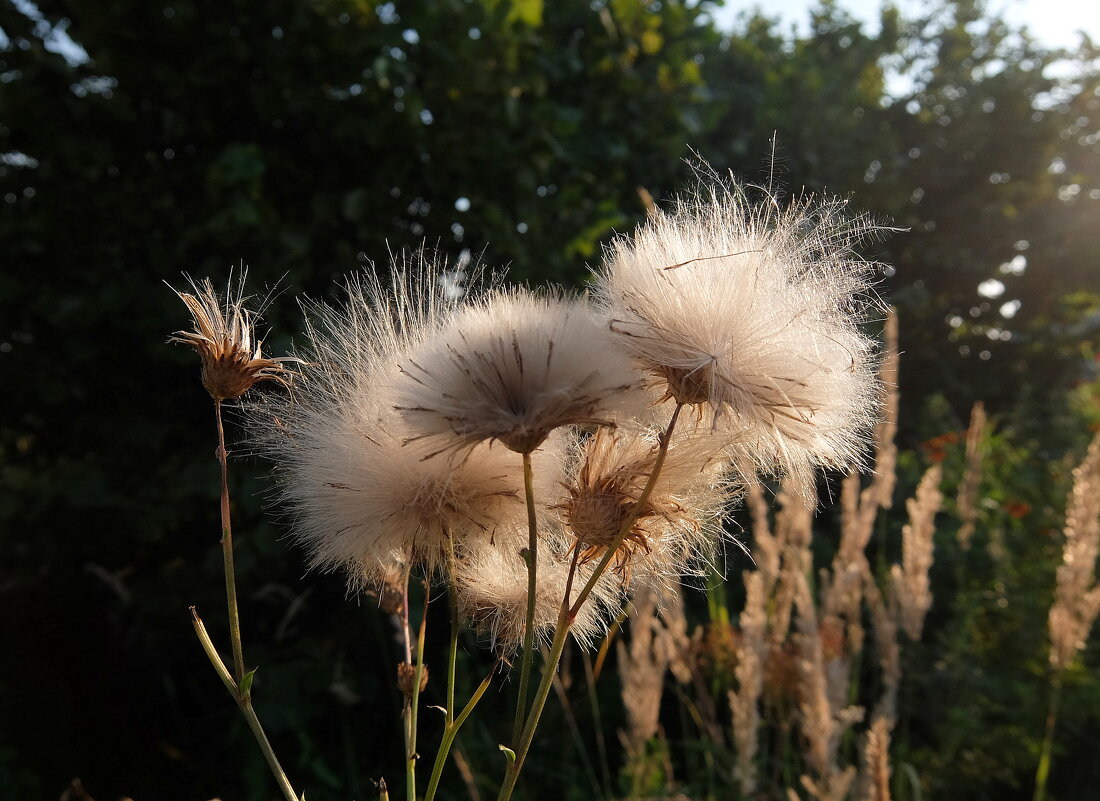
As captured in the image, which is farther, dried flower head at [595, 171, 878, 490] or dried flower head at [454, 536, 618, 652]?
dried flower head at [454, 536, 618, 652]

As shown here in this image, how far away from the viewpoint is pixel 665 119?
115 inches

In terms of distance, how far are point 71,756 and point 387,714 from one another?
3.44 feet

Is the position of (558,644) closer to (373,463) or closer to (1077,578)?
(373,463)

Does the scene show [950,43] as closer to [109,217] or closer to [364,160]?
[364,160]

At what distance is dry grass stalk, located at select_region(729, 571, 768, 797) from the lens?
1636mm

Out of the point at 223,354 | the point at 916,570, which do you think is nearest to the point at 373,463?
the point at 223,354

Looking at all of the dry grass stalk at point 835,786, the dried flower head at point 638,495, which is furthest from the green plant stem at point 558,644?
the dry grass stalk at point 835,786

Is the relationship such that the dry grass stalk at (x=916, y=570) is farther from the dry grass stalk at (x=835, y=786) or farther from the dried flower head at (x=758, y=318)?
the dried flower head at (x=758, y=318)

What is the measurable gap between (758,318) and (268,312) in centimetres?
178

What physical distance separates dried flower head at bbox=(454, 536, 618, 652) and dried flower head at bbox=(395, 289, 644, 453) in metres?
0.19

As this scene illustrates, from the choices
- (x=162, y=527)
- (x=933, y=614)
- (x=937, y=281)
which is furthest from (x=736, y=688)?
(x=937, y=281)

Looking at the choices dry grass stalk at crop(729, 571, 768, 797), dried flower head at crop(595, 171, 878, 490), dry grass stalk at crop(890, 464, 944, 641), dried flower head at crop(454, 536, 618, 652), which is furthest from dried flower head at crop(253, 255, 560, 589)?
dry grass stalk at crop(890, 464, 944, 641)

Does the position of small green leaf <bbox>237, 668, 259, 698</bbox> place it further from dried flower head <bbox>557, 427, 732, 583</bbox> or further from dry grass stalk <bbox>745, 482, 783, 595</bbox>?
dry grass stalk <bbox>745, 482, 783, 595</bbox>

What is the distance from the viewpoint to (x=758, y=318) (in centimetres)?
67
